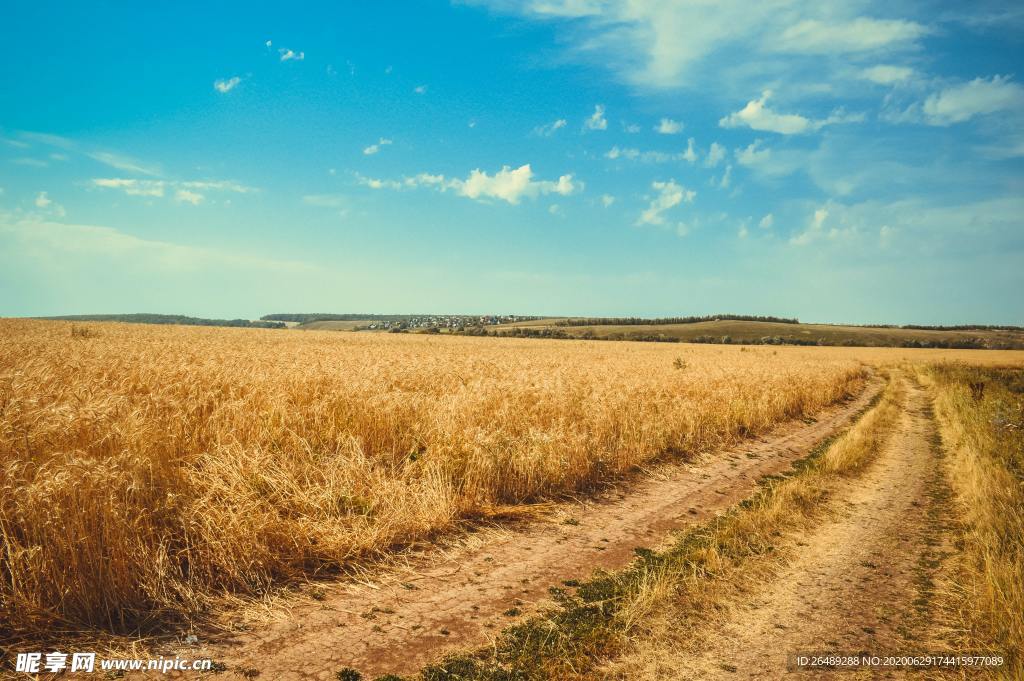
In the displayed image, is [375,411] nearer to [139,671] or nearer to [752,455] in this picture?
[139,671]

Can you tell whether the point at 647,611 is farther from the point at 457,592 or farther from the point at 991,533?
the point at 991,533

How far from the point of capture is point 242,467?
5910 millimetres

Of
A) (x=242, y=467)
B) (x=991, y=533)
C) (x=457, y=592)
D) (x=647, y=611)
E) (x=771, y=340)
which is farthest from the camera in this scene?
(x=771, y=340)

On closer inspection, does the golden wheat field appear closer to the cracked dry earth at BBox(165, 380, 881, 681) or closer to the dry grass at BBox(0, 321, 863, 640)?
the dry grass at BBox(0, 321, 863, 640)

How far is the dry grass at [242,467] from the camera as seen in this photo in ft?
13.7

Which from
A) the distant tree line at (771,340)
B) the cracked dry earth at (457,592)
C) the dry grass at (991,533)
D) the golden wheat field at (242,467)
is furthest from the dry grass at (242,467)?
the distant tree line at (771,340)

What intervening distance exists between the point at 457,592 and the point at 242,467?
3203mm

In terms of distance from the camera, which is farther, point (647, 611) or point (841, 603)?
point (841, 603)

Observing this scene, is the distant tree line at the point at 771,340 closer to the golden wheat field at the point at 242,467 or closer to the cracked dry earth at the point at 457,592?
the golden wheat field at the point at 242,467

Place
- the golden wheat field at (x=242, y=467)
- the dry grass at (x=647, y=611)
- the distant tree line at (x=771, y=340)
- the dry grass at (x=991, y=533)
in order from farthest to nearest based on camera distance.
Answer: the distant tree line at (x=771, y=340), the dry grass at (x=991, y=533), the golden wheat field at (x=242, y=467), the dry grass at (x=647, y=611)

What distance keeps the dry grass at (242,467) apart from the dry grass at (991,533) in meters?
4.88

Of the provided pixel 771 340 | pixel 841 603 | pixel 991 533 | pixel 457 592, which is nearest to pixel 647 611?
pixel 457 592

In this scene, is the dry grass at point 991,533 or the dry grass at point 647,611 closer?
the dry grass at point 647,611

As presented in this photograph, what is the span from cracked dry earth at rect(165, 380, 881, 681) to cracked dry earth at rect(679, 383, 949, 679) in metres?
1.52
